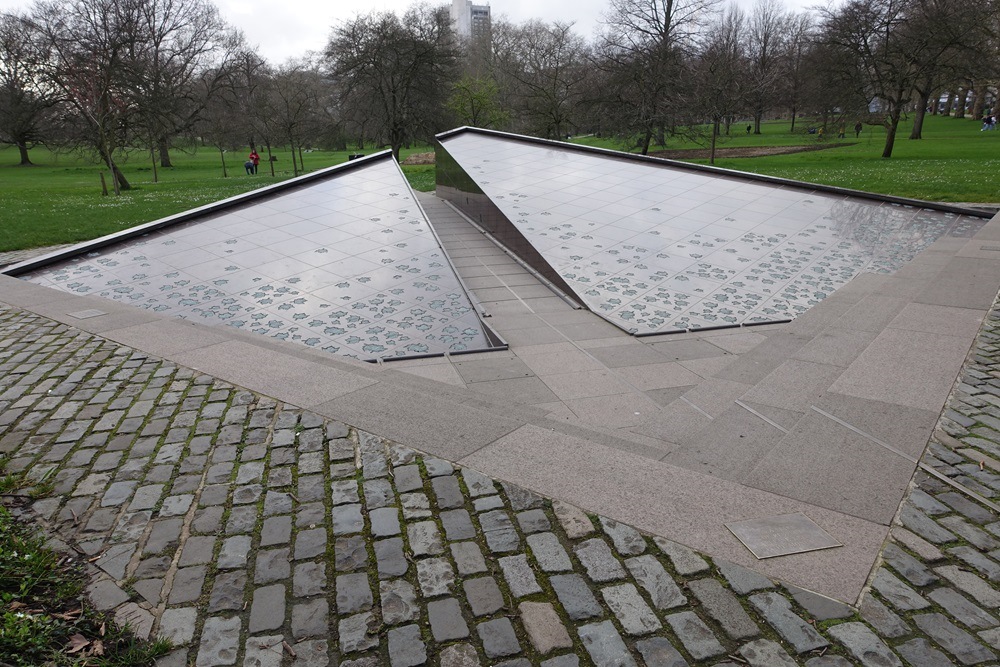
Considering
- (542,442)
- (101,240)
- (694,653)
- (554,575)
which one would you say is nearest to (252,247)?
(101,240)

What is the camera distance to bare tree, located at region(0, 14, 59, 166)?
37406 millimetres

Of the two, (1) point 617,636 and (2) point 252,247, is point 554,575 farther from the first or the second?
(2) point 252,247

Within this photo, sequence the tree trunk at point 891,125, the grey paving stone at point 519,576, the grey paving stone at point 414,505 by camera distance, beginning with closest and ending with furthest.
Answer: the grey paving stone at point 519,576, the grey paving stone at point 414,505, the tree trunk at point 891,125

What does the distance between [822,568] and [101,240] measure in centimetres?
1103

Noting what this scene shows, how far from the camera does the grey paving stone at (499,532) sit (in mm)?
3098

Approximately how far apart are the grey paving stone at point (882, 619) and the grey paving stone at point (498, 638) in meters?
1.50

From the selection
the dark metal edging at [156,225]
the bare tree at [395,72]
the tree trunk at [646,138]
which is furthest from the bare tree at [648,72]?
the dark metal edging at [156,225]

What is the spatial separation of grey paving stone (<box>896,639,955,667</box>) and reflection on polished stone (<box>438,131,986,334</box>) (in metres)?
5.01

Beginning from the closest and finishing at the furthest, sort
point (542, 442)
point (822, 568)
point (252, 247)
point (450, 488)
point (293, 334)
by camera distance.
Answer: point (822, 568) → point (450, 488) → point (542, 442) → point (293, 334) → point (252, 247)

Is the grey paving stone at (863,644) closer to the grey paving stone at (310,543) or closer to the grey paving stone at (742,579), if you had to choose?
the grey paving stone at (742,579)

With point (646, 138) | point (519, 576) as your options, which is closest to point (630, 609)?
point (519, 576)

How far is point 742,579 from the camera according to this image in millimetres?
2834

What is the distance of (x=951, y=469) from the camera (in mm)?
3789

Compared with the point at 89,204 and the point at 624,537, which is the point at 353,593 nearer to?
the point at 624,537
